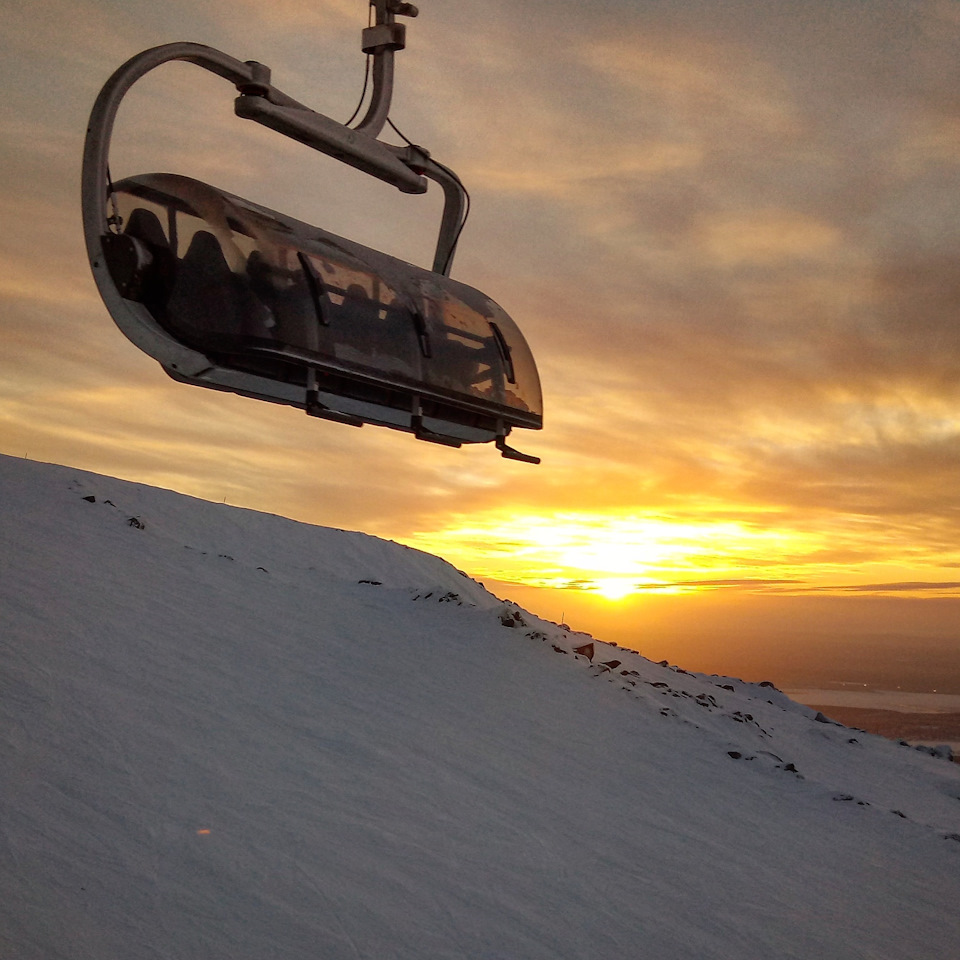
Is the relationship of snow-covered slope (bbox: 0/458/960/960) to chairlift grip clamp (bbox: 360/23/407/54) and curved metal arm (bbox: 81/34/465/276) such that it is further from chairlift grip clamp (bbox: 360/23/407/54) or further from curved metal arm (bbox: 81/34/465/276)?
chairlift grip clamp (bbox: 360/23/407/54)

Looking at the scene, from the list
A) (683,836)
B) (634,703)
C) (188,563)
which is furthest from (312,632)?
(683,836)

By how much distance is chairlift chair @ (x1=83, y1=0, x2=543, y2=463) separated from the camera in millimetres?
3289

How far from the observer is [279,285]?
3.35 metres

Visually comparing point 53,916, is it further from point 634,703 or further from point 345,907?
point 634,703

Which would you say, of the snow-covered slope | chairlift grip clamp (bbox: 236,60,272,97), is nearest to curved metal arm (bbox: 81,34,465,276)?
chairlift grip clamp (bbox: 236,60,272,97)

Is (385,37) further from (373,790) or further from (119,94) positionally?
(373,790)

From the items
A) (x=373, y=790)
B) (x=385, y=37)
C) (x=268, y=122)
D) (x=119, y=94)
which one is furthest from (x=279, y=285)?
(x=373, y=790)

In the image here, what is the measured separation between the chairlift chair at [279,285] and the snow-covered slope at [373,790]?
20.0 feet

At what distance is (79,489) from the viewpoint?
22531mm

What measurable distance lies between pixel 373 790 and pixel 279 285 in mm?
9789

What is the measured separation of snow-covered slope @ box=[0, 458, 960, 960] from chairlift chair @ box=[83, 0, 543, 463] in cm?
609

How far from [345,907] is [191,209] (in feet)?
24.8

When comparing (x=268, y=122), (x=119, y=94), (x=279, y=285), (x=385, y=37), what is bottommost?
(x=279, y=285)

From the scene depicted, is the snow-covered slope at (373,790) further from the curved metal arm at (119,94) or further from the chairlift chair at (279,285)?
the curved metal arm at (119,94)
